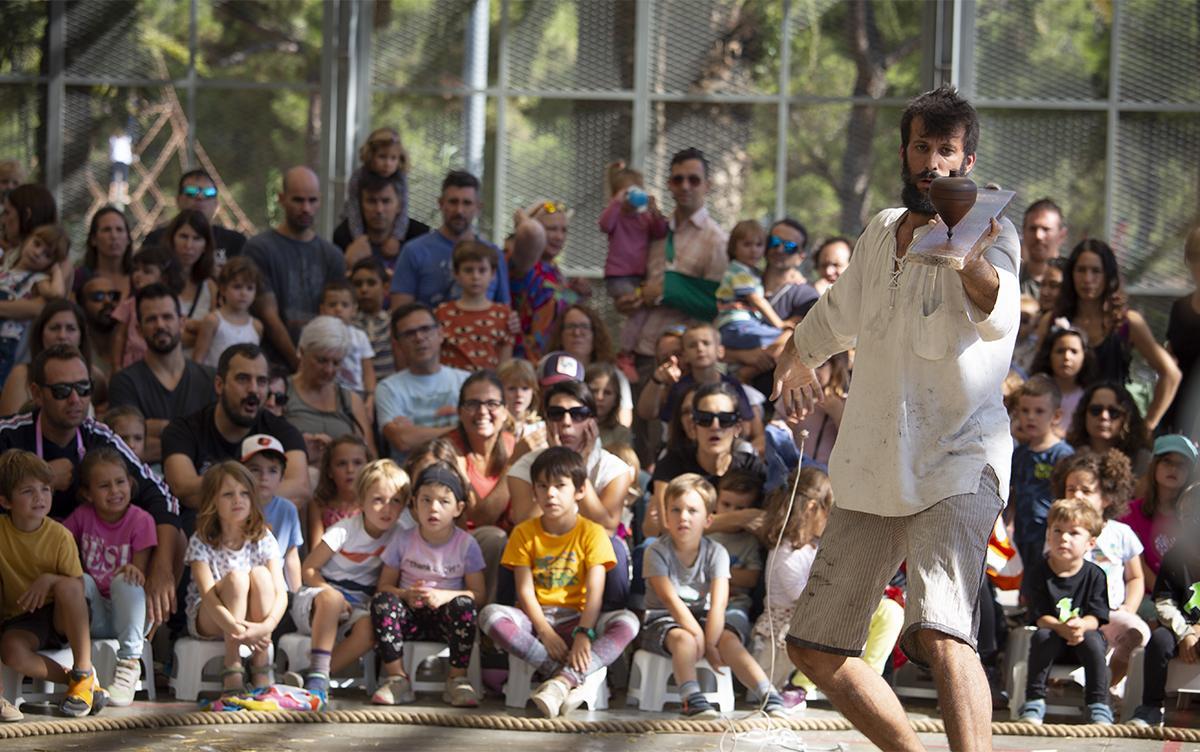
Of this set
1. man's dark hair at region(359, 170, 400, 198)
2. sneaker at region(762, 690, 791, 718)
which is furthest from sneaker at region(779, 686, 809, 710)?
man's dark hair at region(359, 170, 400, 198)

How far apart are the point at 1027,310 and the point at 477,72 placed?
4.32m

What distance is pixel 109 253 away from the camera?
30.0 feet

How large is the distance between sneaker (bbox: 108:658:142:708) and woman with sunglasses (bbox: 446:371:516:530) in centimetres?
163

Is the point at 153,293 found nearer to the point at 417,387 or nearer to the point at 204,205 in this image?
the point at 417,387

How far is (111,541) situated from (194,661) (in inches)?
23.3

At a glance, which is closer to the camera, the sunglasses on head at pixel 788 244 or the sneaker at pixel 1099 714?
the sneaker at pixel 1099 714

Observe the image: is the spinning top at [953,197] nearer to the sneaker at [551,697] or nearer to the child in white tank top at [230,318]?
the sneaker at [551,697]

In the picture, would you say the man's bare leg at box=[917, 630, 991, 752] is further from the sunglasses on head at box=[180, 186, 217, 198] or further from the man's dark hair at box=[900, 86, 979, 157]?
the sunglasses on head at box=[180, 186, 217, 198]

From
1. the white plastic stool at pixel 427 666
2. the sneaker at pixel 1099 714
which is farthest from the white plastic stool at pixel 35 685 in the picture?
the sneaker at pixel 1099 714

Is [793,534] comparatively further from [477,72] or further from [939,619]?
[477,72]

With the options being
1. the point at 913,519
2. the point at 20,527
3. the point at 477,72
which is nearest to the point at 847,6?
the point at 477,72

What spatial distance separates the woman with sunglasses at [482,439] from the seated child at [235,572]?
1059mm

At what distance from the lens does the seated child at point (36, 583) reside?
6559 mm

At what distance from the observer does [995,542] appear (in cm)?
745
